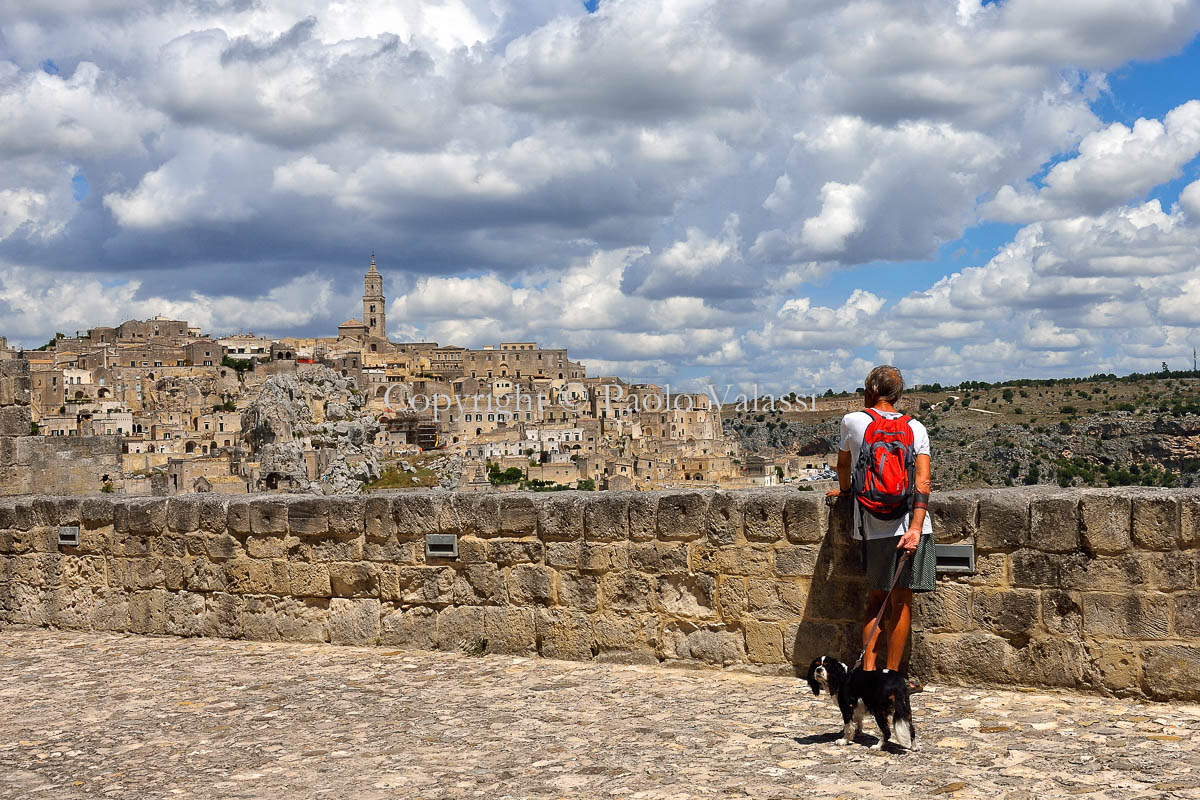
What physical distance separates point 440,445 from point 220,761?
106m

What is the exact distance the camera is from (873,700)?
4.36m

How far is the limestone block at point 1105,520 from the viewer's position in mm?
5102

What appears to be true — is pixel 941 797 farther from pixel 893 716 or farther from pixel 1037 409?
pixel 1037 409

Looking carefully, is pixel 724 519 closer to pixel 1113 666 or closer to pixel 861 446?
pixel 861 446

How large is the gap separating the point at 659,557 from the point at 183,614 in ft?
12.1

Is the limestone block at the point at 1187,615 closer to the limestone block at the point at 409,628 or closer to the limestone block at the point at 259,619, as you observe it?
the limestone block at the point at 409,628

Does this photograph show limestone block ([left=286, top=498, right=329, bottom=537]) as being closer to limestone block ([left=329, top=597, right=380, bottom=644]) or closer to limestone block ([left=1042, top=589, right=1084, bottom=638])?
limestone block ([left=329, top=597, right=380, bottom=644])

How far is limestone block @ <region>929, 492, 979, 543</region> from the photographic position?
17.7 feet

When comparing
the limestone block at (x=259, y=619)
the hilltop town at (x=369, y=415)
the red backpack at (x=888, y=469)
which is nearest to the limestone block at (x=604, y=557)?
the red backpack at (x=888, y=469)

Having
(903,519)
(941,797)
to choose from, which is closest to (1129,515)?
(903,519)

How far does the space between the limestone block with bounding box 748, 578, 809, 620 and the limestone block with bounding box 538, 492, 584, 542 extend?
1.11 metres

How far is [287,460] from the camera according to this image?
84.8 meters

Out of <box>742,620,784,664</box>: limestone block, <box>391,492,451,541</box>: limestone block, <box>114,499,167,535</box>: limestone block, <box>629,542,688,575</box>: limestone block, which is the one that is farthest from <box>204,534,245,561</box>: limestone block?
<box>742,620,784,664</box>: limestone block

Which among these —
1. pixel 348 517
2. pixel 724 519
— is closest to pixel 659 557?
pixel 724 519
